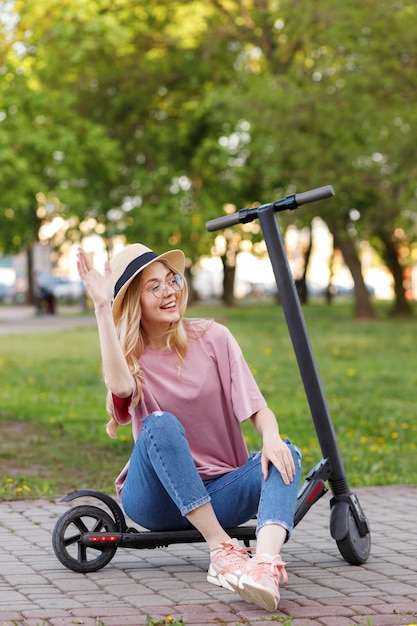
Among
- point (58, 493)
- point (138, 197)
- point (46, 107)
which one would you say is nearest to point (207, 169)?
point (138, 197)

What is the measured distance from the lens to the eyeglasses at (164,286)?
5387 mm

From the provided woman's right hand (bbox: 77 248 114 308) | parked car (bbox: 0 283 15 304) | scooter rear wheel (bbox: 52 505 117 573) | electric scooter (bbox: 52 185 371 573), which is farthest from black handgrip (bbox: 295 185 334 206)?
parked car (bbox: 0 283 15 304)

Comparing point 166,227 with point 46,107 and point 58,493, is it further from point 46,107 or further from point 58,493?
point 58,493

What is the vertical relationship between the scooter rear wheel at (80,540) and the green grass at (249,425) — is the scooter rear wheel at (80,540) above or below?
above

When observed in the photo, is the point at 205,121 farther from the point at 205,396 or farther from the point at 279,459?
the point at 279,459

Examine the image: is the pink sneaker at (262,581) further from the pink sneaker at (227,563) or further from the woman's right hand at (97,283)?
the woman's right hand at (97,283)

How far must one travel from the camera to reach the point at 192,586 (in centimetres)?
513

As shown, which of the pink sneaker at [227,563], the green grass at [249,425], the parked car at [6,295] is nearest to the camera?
the pink sneaker at [227,563]

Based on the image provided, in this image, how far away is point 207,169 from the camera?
40.0 m

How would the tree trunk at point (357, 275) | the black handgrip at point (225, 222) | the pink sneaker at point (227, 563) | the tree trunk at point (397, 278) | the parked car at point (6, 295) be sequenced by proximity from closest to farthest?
1. the pink sneaker at point (227, 563)
2. the black handgrip at point (225, 222)
3. the tree trunk at point (357, 275)
4. the tree trunk at point (397, 278)
5. the parked car at point (6, 295)

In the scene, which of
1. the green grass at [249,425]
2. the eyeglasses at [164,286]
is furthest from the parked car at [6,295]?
the eyeglasses at [164,286]

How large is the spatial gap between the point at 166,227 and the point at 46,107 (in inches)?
199

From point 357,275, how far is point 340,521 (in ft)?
102

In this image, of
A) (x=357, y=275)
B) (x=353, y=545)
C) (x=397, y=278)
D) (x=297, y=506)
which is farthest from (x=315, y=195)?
(x=397, y=278)
